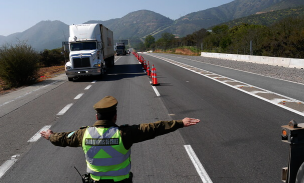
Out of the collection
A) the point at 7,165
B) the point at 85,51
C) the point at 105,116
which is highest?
the point at 85,51

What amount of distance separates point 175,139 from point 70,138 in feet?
13.6

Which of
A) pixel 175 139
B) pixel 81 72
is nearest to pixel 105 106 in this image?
pixel 175 139

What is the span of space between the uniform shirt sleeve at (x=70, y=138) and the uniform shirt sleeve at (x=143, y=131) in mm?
470

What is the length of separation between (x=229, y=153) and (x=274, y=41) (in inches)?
1391

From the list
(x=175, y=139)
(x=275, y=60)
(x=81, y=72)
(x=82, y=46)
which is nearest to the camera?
(x=175, y=139)

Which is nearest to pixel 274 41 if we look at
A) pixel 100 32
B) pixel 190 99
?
pixel 100 32

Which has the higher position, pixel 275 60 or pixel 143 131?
pixel 143 131

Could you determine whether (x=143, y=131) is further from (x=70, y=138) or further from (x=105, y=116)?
(x=70, y=138)

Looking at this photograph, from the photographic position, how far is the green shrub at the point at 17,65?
63.7ft

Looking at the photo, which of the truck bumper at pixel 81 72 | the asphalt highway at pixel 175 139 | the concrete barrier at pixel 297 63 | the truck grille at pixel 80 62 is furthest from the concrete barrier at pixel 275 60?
the truck grille at pixel 80 62

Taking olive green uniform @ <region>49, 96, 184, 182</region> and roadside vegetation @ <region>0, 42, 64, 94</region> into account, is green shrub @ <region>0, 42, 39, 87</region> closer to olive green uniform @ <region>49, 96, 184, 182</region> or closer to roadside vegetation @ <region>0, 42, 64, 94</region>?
roadside vegetation @ <region>0, 42, 64, 94</region>

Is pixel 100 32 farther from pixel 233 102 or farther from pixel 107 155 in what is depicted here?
pixel 107 155

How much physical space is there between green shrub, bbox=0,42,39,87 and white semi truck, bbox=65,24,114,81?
253cm

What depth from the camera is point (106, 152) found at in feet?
9.62
